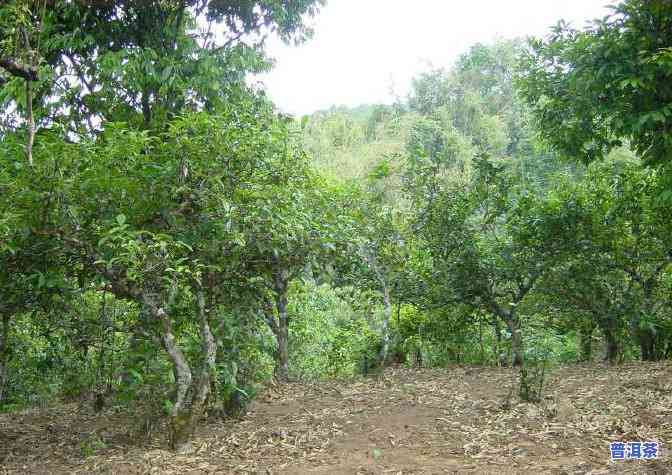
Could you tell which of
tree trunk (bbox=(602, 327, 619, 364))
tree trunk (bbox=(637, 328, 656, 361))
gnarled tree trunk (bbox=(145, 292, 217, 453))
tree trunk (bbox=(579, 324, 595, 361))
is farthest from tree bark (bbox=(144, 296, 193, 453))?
tree trunk (bbox=(579, 324, 595, 361))

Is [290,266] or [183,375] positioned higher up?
[290,266]

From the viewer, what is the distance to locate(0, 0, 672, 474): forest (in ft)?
13.0

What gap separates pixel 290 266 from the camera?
4.71m

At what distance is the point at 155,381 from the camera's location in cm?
475

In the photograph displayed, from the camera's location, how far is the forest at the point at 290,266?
3953 millimetres

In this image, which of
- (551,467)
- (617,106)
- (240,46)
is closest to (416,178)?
(240,46)

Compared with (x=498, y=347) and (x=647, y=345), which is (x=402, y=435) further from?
(x=647, y=345)

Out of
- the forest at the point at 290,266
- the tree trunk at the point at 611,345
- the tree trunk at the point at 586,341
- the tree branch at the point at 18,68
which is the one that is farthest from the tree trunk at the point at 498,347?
the tree branch at the point at 18,68

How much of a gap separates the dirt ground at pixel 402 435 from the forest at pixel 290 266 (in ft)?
0.10

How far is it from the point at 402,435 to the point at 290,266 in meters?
1.55

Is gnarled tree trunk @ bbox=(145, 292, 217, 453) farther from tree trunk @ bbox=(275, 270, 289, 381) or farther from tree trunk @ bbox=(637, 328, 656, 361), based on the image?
tree trunk @ bbox=(637, 328, 656, 361)

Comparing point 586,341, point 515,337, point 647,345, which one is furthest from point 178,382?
point 586,341

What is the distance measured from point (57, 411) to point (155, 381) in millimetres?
3155

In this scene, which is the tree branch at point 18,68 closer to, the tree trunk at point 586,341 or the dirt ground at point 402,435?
the dirt ground at point 402,435
